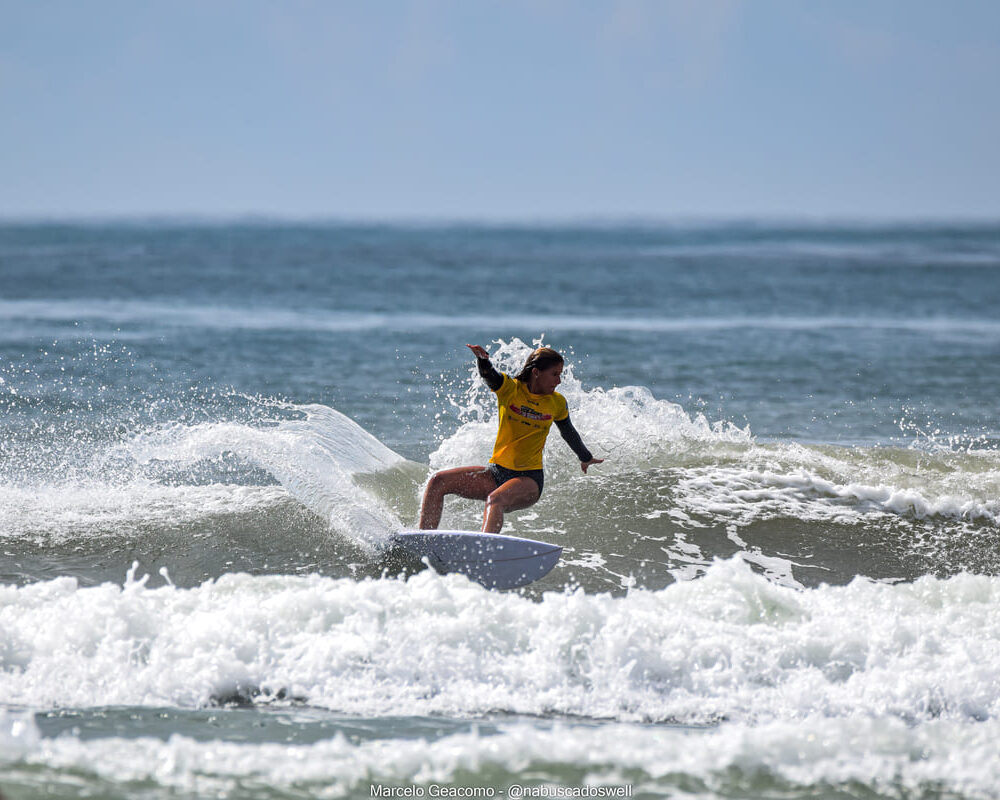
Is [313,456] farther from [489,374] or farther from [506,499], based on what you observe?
[489,374]

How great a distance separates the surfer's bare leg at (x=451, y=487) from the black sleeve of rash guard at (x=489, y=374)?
0.67 m

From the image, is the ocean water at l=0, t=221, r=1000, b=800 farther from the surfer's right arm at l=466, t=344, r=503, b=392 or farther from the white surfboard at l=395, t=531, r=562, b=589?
the surfer's right arm at l=466, t=344, r=503, b=392

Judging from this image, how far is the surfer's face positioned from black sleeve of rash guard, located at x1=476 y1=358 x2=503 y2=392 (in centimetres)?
25

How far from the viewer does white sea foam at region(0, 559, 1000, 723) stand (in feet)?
17.5

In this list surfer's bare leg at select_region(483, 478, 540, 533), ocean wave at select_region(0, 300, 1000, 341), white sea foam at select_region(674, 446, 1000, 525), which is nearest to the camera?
surfer's bare leg at select_region(483, 478, 540, 533)

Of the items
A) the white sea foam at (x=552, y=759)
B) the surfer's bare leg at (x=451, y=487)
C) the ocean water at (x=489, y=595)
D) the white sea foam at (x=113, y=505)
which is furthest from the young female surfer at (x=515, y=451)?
the white sea foam at (x=552, y=759)

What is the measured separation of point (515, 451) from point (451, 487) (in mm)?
540

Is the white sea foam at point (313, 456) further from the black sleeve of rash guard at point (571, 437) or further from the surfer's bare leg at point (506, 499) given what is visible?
the black sleeve of rash guard at point (571, 437)

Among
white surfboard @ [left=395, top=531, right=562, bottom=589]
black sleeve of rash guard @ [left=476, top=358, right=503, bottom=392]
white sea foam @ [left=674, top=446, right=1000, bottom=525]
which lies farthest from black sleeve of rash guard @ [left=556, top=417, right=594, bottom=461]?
white sea foam @ [left=674, top=446, right=1000, bottom=525]

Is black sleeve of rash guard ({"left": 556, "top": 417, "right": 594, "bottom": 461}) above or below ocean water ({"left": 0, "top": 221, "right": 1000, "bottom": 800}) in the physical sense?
above

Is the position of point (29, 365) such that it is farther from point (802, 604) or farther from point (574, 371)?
point (802, 604)

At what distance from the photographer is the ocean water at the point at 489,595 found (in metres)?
4.66

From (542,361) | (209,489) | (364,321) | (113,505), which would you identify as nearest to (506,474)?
(542,361)

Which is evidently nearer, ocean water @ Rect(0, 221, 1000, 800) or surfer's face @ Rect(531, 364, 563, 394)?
ocean water @ Rect(0, 221, 1000, 800)
